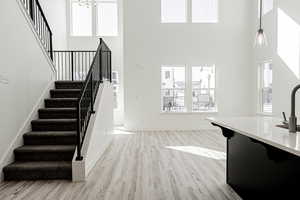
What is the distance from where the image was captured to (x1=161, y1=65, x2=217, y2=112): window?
28.3ft

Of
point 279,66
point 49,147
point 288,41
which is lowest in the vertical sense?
point 49,147

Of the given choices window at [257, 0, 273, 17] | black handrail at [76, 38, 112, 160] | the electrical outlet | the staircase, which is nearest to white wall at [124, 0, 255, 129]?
window at [257, 0, 273, 17]

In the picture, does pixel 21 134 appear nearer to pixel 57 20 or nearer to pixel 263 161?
pixel 263 161

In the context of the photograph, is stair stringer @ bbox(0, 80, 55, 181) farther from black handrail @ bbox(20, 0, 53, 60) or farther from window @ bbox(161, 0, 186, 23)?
window @ bbox(161, 0, 186, 23)

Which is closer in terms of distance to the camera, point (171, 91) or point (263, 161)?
point (263, 161)

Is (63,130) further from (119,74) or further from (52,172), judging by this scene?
(119,74)

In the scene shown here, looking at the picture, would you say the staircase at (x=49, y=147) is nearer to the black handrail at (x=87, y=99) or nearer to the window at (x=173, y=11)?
the black handrail at (x=87, y=99)

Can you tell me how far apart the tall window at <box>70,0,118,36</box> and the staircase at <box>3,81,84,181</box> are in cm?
563

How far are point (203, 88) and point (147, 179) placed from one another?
5574mm

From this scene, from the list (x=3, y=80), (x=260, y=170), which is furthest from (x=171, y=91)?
(x=260, y=170)

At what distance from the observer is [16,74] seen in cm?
417

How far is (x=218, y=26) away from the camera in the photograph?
27.9 feet

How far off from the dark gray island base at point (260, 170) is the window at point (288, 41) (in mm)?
3695

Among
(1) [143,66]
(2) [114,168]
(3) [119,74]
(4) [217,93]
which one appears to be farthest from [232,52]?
(2) [114,168]
